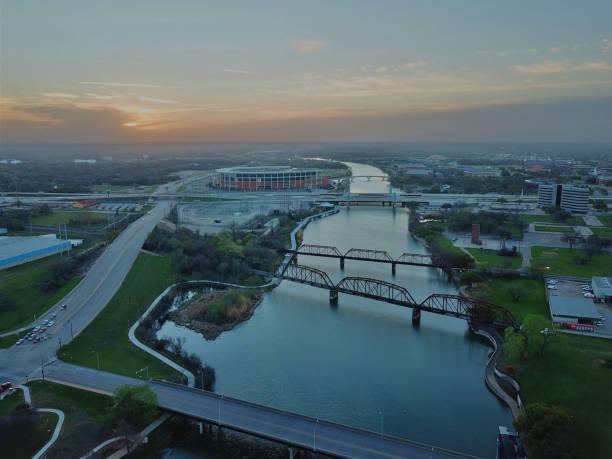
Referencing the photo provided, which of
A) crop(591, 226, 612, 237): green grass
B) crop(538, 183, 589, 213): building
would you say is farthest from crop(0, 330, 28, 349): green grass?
crop(538, 183, 589, 213): building

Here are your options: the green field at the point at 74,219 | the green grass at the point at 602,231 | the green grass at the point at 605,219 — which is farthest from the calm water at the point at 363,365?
the green grass at the point at 605,219

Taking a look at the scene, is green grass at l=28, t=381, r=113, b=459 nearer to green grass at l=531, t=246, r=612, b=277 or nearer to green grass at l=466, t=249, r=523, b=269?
green grass at l=466, t=249, r=523, b=269

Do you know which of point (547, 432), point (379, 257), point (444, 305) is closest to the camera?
point (547, 432)

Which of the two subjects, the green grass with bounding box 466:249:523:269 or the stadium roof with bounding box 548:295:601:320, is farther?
the green grass with bounding box 466:249:523:269

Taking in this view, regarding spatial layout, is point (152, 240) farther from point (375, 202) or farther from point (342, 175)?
point (342, 175)

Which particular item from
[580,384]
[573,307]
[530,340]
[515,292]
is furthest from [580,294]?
[580,384]

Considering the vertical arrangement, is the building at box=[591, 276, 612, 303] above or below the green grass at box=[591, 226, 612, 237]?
above

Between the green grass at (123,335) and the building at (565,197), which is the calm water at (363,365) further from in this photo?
the building at (565,197)

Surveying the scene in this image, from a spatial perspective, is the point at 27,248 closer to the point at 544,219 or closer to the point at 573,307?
the point at 573,307
